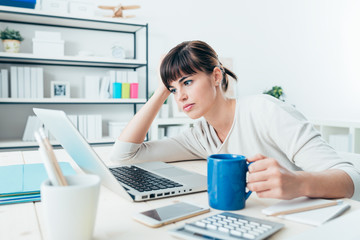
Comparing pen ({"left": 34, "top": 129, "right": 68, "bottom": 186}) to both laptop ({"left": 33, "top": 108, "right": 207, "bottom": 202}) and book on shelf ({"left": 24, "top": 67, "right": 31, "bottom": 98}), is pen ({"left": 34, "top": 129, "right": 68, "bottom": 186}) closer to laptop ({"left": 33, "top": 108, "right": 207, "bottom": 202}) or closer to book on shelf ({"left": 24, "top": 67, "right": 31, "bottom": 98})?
laptop ({"left": 33, "top": 108, "right": 207, "bottom": 202})

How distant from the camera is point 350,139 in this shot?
2.58m

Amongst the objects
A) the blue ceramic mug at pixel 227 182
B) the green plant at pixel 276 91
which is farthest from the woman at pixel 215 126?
the green plant at pixel 276 91

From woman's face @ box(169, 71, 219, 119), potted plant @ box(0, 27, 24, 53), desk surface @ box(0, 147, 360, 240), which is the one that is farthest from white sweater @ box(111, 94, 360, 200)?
potted plant @ box(0, 27, 24, 53)

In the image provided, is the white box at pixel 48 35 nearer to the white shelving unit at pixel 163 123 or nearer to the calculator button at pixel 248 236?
the white shelving unit at pixel 163 123

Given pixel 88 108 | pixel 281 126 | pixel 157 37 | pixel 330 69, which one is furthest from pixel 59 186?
pixel 330 69

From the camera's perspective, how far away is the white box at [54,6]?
2.71m

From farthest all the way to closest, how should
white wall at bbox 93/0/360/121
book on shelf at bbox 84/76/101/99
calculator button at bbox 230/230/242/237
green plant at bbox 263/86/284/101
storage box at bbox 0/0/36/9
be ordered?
1. green plant at bbox 263/86/284/101
2. white wall at bbox 93/0/360/121
3. book on shelf at bbox 84/76/101/99
4. storage box at bbox 0/0/36/9
5. calculator button at bbox 230/230/242/237

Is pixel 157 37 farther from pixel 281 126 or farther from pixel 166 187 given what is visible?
pixel 166 187

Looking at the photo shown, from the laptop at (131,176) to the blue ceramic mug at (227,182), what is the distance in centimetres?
14

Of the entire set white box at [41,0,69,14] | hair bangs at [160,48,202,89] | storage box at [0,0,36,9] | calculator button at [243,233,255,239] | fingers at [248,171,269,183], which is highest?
white box at [41,0,69,14]

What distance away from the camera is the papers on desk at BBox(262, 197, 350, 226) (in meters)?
0.56

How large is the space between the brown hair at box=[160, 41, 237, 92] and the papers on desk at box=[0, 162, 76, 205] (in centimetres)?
46

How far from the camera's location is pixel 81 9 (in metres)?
2.79

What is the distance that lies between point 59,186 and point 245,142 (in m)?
0.79
